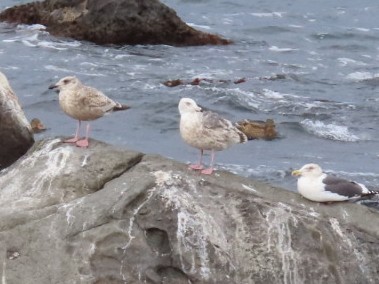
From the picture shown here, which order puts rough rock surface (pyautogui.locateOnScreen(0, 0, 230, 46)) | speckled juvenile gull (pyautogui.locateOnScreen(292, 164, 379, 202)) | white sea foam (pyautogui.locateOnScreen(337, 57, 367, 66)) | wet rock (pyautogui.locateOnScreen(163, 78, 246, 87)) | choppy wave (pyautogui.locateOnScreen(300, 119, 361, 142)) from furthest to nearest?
1. white sea foam (pyautogui.locateOnScreen(337, 57, 367, 66))
2. rough rock surface (pyautogui.locateOnScreen(0, 0, 230, 46))
3. wet rock (pyautogui.locateOnScreen(163, 78, 246, 87))
4. choppy wave (pyautogui.locateOnScreen(300, 119, 361, 142))
5. speckled juvenile gull (pyautogui.locateOnScreen(292, 164, 379, 202))

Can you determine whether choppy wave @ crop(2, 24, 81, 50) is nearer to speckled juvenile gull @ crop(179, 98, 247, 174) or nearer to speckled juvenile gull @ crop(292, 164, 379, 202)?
speckled juvenile gull @ crop(179, 98, 247, 174)

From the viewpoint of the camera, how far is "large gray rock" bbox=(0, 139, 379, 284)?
7586 mm

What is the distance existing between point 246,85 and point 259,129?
3.56 metres

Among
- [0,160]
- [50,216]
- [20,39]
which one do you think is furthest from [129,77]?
[50,216]

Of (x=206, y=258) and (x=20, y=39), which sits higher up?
(x=206, y=258)

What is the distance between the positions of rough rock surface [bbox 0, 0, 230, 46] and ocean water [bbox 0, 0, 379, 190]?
27 cm

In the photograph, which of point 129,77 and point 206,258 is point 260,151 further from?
point 206,258

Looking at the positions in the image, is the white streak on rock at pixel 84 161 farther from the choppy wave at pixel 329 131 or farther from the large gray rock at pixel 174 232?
the choppy wave at pixel 329 131

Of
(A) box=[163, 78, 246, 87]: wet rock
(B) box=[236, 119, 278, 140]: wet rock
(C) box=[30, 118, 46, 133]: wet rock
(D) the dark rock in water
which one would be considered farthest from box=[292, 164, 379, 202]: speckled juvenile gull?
(A) box=[163, 78, 246, 87]: wet rock

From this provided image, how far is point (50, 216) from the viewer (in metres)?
7.90

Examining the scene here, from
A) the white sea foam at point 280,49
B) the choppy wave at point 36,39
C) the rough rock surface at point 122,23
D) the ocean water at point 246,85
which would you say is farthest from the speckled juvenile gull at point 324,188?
the white sea foam at point 280,49

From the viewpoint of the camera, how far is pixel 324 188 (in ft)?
27.7

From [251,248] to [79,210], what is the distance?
1434mm

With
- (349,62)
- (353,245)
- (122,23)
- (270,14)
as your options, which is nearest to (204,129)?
(353,245)
